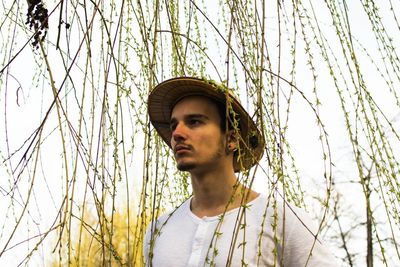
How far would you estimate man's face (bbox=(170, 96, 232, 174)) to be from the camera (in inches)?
55.8

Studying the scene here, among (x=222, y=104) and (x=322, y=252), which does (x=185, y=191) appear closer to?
(x=222, y=104)

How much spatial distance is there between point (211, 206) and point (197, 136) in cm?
18

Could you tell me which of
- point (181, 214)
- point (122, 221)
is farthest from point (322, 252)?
point (122, 221)

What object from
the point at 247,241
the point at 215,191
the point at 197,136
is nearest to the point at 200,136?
the point at 197,136

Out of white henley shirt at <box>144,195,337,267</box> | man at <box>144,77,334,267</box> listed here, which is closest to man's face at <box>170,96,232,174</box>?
man at <box>144,77,334,267</box>

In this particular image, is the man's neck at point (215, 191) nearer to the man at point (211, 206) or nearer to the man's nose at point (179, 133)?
the man at point (211, 206)

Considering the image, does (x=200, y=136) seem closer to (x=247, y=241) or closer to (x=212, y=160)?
(x=212, y=160)

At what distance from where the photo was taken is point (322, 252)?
1.32 m

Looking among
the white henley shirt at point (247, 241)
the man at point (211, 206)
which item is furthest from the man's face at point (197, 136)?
the white henley shirt at point (247, 241)

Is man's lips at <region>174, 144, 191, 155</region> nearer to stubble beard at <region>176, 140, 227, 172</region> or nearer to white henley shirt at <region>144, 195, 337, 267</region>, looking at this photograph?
stubble beard at <region>176, 140, 227, 172</region>

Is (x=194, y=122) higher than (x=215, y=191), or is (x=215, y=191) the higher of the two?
(x=194, y=122)

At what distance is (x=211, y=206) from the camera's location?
1.46m

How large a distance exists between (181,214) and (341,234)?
3.81 m

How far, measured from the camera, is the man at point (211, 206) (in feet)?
4.28
